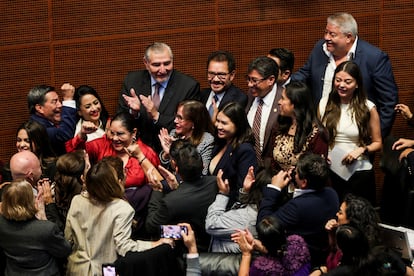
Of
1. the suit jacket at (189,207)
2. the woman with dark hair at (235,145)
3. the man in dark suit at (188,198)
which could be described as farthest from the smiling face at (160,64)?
the suit jacket at (189,207)

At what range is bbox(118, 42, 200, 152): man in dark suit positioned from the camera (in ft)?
24.5

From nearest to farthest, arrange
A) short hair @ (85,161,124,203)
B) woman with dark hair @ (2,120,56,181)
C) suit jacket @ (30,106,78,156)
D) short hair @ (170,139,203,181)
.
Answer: short hair @ (85,161,124,203) < short hair @ (170,139,203,181) < woman with dark hair @ (2,120,56,181) < suit jacket @ (30,106,78,156)

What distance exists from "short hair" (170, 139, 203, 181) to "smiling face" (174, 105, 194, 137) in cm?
67

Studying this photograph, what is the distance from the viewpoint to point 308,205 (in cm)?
608

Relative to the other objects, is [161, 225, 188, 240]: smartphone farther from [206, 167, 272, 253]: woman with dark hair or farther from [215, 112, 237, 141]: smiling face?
[215, 112, 237, 141]: smiling face

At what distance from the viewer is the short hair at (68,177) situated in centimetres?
652

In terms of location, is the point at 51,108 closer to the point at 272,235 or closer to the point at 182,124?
the point at 182,124

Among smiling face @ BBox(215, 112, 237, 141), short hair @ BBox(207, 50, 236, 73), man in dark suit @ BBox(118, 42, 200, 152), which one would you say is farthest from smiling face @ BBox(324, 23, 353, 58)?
smiling face @ BBox(215, 112, 237, 141)

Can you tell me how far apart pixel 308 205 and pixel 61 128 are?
2.29 metres

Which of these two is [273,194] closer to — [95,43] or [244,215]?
[244,215]

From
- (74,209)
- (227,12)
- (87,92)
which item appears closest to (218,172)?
(74,209)

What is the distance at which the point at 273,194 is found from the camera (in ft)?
20.2

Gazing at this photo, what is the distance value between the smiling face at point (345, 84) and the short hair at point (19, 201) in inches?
88.2

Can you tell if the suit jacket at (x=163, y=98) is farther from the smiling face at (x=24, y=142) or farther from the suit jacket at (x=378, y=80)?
the suit jacket at (x=378, y=80)
